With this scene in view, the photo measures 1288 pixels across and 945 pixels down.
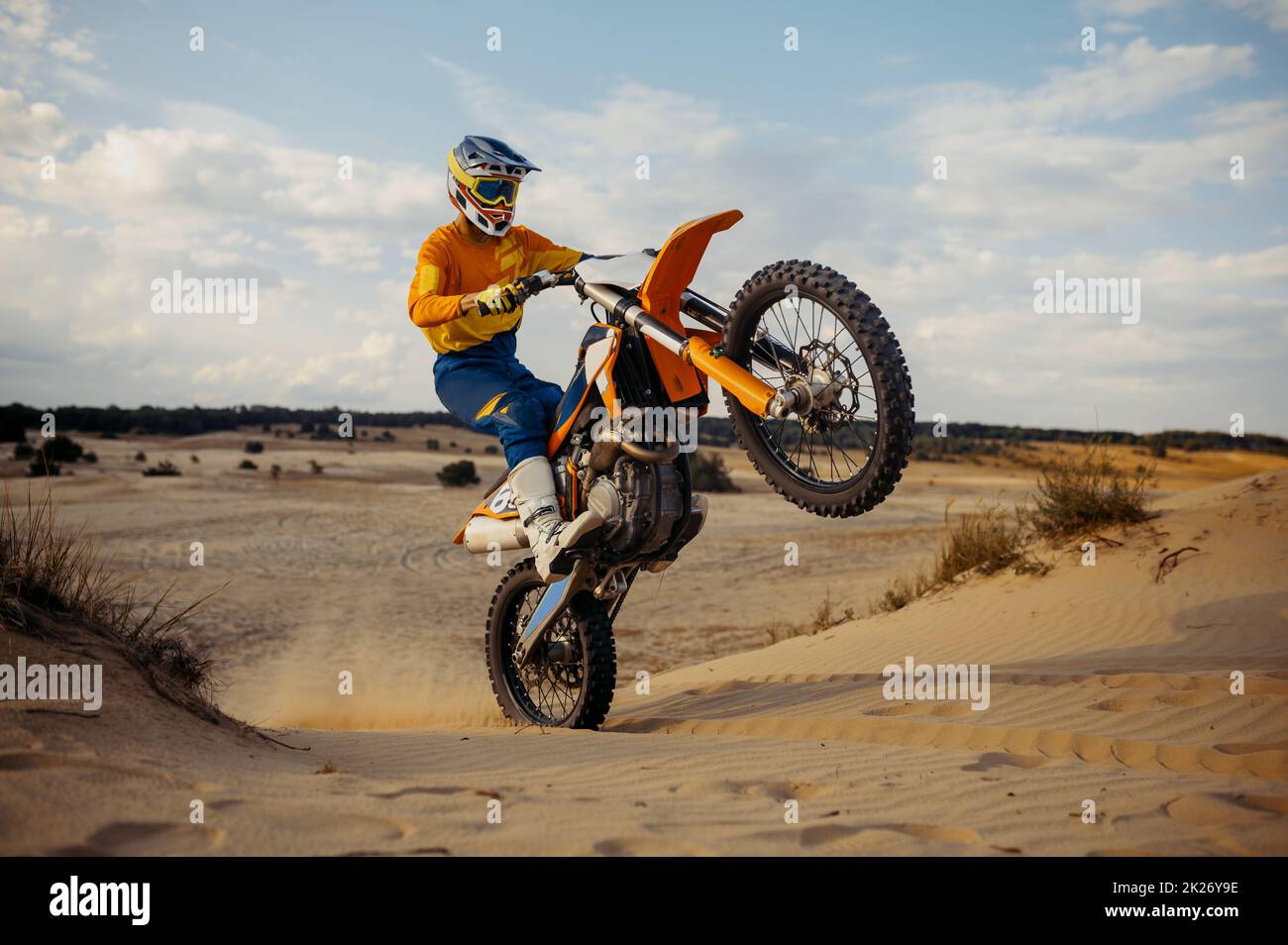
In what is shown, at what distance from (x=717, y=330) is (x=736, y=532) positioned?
58.1 ft

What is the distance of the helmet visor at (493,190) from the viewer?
20.1 feet

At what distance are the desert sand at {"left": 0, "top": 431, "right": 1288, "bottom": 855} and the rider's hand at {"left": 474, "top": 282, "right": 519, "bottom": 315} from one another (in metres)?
2.48

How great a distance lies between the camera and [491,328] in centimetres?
647

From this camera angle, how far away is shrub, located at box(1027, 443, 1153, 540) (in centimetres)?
1115

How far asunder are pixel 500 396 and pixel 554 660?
180cm

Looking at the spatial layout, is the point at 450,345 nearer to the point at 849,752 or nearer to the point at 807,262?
the point at 807,262

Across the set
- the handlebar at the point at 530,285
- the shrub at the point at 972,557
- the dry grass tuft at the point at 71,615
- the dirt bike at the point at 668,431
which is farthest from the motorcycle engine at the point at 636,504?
the shrub at the point at 972,557

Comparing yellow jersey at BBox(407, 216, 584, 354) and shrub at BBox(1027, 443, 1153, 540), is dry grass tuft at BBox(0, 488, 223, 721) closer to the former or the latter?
yellow jersey at BBox(407, 216, 584, 354)

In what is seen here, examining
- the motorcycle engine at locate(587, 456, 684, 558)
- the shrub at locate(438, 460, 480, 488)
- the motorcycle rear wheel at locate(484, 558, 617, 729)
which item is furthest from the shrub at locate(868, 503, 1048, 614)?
the shrub at locate(438, 460, 480, 488)

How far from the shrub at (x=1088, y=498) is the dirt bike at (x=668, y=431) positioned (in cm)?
660

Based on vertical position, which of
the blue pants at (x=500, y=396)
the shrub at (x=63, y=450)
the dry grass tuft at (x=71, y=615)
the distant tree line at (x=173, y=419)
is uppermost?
the distant tree line at (x=173, y=419)

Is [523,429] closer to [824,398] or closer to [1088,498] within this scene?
[824,398]

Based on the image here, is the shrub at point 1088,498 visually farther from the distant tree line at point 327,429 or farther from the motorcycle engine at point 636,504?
the distant tree line at point 327,429

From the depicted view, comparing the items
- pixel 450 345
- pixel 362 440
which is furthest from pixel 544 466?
pixel 362 440
